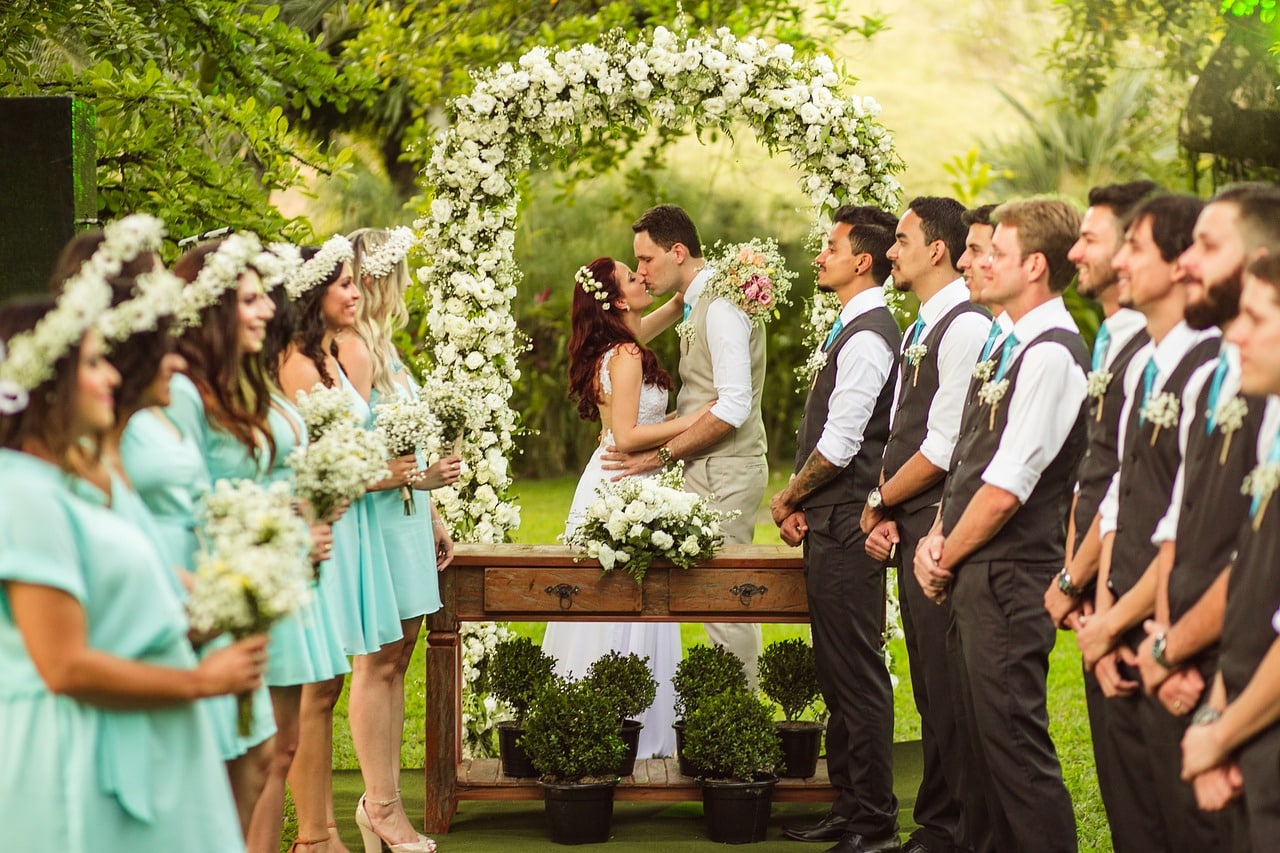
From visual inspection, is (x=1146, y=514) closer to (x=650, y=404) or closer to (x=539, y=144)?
(x=650, y=404)

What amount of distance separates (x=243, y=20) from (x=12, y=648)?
481 cm

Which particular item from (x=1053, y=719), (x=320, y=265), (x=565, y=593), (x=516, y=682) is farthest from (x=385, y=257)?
(x=1053, y=719)

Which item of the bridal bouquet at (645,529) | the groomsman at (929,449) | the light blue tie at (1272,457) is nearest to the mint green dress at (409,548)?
the bridal bouquet at (645,529)

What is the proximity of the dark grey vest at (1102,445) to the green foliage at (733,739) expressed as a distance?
78.3 inches

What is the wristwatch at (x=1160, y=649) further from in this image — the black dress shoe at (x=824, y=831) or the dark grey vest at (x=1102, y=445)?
the black dress shoe at (x=824, y=831)

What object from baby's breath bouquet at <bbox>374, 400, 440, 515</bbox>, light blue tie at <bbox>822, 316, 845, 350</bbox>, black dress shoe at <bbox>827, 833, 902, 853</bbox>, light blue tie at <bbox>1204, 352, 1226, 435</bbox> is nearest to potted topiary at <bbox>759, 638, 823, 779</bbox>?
black dress shoe at <bbox>827, 833, 902, 853</bbox>

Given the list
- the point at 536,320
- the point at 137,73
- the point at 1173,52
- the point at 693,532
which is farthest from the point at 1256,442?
the point at 536,320

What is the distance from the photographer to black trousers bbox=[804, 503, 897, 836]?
5.31 metres

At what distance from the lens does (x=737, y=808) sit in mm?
5508

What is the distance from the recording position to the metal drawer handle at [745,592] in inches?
217

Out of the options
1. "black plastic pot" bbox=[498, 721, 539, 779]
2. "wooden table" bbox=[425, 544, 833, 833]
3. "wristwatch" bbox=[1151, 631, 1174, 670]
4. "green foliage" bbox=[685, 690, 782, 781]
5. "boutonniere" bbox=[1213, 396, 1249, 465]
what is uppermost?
"boutonniere" bbox=[1213, 396, 1249, 465]

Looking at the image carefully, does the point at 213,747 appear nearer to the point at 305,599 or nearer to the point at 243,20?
the point at 305,599

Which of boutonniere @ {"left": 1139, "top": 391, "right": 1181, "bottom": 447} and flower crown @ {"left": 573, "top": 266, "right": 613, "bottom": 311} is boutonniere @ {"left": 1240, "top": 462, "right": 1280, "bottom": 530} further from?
flower crown @ {"left": 573, "top": 266, "right": 613, "bottom": 311}

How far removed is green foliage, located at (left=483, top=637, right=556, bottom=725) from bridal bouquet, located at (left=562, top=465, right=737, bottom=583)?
0.66 meters
